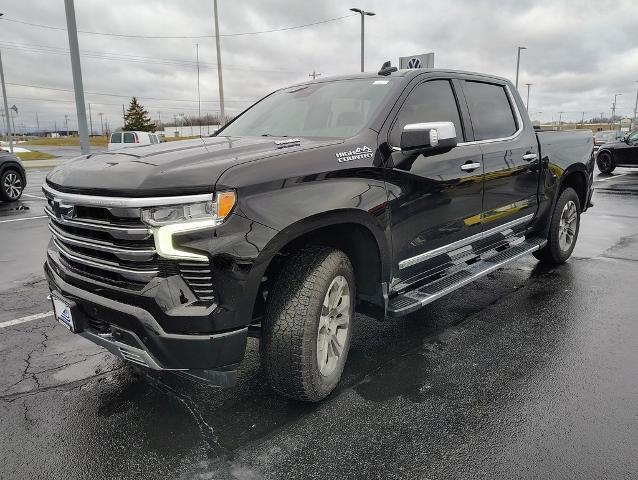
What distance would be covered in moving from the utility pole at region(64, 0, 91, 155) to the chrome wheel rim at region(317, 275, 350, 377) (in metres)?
11.3

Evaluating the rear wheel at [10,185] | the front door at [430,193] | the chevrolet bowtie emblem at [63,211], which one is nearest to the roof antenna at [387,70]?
the front door at [430,193]

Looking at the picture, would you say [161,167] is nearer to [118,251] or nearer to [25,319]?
[118,251]

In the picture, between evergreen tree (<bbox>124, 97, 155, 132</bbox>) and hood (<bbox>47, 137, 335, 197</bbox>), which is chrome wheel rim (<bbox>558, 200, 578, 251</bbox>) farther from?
evergreen tree (<bbox>124, 97, 155, 132</bbox>)

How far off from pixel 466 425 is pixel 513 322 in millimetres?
1715

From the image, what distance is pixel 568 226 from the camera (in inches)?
228

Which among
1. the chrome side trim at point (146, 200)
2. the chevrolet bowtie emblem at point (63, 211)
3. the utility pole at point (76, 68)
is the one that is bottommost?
the chevrolet bowtie emblem at point (63, 211)

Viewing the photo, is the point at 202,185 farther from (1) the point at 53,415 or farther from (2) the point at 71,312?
(1) the point at 53,415

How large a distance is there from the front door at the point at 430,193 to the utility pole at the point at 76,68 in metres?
10.8

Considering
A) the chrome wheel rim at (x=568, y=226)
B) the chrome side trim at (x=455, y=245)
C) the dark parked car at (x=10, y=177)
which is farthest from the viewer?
the dark parked car at (x=10, y=177)

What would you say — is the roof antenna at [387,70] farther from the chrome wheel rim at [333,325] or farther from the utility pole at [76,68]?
the utility pole at [76,68]

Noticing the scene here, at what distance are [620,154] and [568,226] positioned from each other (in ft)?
46.9

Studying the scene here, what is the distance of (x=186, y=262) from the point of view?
231 centimetres

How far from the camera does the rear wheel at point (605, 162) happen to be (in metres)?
17.9

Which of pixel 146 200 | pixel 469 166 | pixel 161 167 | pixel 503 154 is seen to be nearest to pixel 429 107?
pixel 469 166
